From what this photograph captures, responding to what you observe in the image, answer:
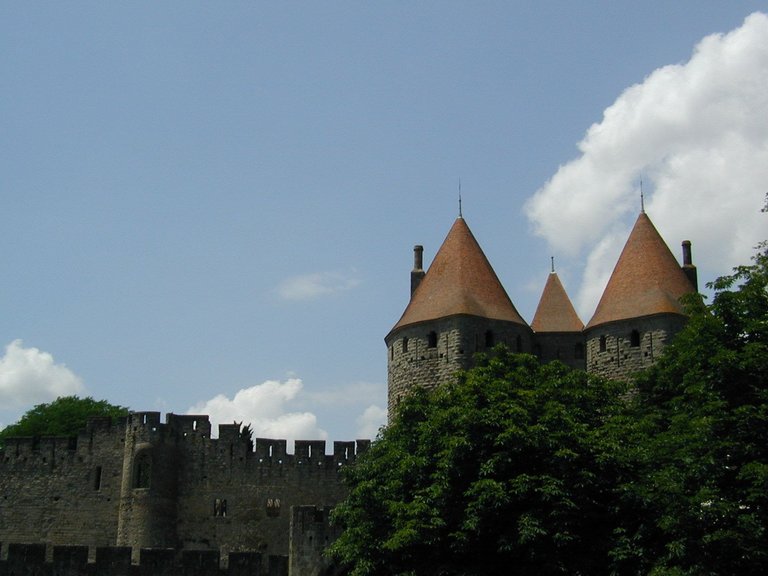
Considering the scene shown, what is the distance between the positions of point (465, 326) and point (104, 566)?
1595cm

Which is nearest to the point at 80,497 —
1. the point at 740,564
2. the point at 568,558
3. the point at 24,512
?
the point at 24,512

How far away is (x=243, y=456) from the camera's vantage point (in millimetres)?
41844

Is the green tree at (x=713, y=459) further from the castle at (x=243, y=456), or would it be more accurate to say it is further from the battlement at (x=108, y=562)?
the castle at (x=243, y=456)

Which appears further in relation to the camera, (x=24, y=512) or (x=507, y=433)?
(x=24, y=512)

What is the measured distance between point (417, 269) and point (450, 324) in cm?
549

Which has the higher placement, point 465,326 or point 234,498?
point 465,326

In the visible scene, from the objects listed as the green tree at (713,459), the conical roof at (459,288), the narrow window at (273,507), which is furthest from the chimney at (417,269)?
the green tree at (713,459)

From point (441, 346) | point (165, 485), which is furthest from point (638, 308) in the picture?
point (165, 485)

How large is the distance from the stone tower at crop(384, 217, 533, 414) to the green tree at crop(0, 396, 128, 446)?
17.9 metres

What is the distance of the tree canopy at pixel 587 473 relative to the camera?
78.9 feet

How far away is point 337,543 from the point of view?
104 ft

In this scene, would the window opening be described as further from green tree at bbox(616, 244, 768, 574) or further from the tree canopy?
green tree at bbox(616, 244, 768, 574)

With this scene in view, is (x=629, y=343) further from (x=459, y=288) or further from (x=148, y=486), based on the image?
(x=148, y=486)

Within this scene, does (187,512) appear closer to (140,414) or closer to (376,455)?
(140,414)
